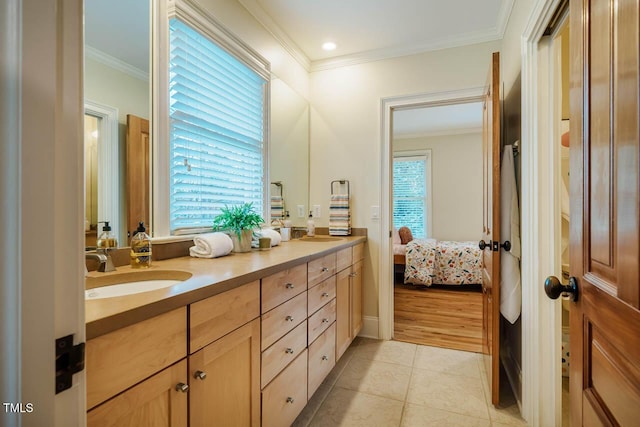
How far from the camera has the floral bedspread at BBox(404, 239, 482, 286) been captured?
4.54 meters

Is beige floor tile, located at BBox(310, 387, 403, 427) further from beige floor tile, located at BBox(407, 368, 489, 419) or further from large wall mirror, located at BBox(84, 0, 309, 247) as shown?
large wall mirror, located at BBox(84, 0, 309, 247)

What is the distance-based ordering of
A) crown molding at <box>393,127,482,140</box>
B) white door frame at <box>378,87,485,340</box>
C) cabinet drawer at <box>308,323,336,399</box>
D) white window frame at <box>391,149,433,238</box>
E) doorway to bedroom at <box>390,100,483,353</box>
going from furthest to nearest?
white window frame at <box>391,149,433,238</box> < crown molding at <box>393,127,482,140</box> < doorway to bedroom at <box>390,100,483,353</box> < white door frame at <box>378,87,485,340</box> < cabinet drawer at <box>308,323,336,399</box>

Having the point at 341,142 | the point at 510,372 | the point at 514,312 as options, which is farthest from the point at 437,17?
the point at 510,372

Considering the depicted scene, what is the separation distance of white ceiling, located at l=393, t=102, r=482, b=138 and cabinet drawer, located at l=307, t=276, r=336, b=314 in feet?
10.6

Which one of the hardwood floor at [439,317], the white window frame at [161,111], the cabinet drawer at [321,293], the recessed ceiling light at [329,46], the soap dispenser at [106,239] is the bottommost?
the hardwood floor at [439,317]

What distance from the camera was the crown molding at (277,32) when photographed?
2214mm

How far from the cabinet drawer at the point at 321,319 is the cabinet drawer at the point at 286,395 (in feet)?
0.40

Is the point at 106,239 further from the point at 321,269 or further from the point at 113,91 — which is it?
the point at 321,269

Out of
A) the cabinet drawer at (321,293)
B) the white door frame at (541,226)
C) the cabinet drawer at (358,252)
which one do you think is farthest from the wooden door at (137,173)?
the white door frame at (541,226)

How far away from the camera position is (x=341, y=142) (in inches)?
118

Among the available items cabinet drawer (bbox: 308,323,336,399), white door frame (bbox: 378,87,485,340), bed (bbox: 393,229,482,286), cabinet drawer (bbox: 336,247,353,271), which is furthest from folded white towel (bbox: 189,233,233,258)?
bed (bbox: 393,229,482,286)

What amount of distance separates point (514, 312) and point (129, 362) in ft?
6.56

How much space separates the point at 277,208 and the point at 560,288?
2033 mm

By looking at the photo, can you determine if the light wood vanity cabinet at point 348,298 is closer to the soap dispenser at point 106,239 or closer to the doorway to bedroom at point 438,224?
the doorway to bedroom at point 438,224
